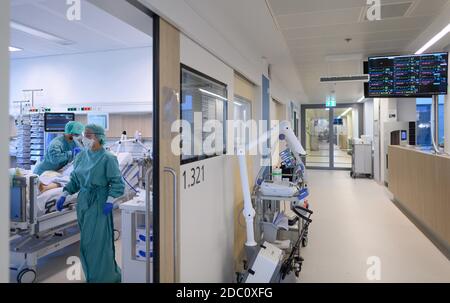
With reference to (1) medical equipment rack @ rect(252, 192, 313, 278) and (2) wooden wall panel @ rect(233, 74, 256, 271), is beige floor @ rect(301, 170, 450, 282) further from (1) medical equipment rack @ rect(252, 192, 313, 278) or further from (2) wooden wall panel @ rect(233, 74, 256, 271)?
(2) wooden wall panel @ rect(233, 74, 256, 271)

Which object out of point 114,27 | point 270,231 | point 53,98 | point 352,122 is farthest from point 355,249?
point 352,122

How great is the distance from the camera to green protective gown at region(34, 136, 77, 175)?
15.0ft

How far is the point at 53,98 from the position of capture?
18.8ft

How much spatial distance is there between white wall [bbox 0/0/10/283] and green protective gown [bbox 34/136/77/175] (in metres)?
3.95

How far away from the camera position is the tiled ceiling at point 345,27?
3179 mm

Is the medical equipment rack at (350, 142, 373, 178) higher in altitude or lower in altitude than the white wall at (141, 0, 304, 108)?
lower

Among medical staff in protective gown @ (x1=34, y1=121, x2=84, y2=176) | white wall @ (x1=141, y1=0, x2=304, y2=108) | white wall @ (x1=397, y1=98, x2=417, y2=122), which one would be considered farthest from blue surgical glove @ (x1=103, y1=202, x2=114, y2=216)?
white wall @ (x1=397, y1=98, x2=417, y2=122)

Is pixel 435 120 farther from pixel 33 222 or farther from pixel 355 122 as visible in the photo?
pixel 355 122

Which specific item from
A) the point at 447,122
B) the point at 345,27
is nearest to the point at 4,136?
the point at 345,27

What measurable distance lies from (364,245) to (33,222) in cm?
405

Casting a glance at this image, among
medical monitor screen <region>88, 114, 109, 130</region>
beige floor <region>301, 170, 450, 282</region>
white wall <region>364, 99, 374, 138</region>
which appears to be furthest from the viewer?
white wall <region>364, 99, 374, 138</region>

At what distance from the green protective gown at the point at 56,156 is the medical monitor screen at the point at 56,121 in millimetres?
873

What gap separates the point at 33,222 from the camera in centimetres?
332
